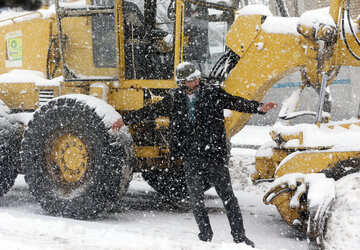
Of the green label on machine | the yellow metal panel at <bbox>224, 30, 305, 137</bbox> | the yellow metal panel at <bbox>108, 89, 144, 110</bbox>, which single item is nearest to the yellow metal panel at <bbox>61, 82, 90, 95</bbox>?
the yellow metal panel at <bbox>108, 89, 144, 110</bbox>

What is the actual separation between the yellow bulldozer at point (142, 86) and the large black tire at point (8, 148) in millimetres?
13

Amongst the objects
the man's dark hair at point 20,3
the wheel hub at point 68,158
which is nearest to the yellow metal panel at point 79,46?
the wheel hub at point 68,158

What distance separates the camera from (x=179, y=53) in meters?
5.09

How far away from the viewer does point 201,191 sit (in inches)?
150

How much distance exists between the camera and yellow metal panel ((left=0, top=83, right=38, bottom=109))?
6.01 m

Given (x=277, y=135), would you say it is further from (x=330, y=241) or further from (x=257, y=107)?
(x=330, y=241)

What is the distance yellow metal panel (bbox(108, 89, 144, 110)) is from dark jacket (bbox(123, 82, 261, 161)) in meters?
1.42

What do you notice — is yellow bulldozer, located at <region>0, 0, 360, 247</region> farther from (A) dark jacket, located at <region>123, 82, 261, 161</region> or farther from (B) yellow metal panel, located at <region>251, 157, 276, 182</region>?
(A) dark jacket, located at <region>123, 82, 261, 161</region>

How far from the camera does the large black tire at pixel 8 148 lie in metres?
5.55

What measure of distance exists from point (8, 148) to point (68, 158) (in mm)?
1033

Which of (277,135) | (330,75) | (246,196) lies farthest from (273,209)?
(330,75)

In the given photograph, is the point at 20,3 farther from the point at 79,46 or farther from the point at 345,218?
the point at 79,46

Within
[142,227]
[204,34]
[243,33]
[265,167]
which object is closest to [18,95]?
[204,34]

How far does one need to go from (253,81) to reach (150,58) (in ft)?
4.46
